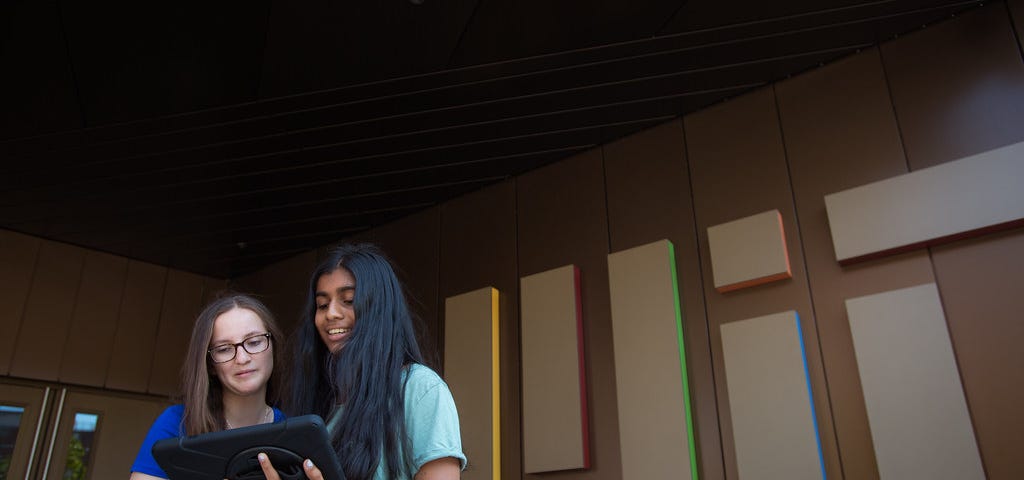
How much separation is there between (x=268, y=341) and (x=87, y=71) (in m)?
2.89

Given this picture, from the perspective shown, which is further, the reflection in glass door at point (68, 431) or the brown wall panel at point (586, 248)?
the reflection in glass door at point (68, 431)

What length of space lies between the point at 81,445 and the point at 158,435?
490 cm

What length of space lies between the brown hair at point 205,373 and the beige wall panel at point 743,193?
8.62 feet

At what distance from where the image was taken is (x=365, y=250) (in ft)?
5.18

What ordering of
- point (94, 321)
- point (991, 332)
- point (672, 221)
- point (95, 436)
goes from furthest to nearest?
point (94, 321) → point (95, 436) → point (672, 221) → point (991, 332)

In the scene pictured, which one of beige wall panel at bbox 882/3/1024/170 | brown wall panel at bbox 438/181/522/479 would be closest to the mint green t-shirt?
beige wall panel at bbox 882/3/1024/170

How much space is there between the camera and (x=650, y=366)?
3.91m

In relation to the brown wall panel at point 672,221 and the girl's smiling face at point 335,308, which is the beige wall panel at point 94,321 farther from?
the girl's smiling face at point 335,308

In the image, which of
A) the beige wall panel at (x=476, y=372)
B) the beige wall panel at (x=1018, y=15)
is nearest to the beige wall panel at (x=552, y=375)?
the beige wall panel at (x=476, y=372)

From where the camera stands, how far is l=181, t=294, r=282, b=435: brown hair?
1.54 m

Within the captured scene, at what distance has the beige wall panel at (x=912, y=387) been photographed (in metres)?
3.06

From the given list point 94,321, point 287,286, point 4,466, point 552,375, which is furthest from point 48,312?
point 552,375

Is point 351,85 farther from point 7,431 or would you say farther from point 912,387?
point 7,431

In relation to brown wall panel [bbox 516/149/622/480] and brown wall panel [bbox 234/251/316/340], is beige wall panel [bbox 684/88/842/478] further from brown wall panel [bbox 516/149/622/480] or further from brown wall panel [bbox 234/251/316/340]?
brown wall panel [bbox 234/251/316/340]
